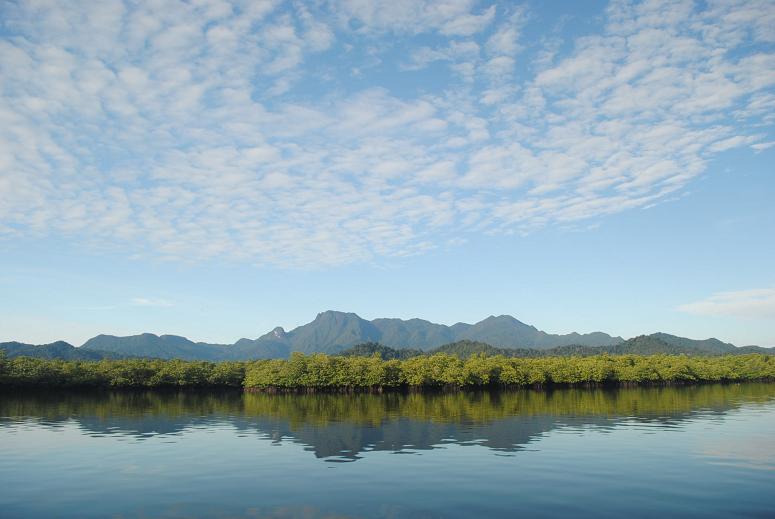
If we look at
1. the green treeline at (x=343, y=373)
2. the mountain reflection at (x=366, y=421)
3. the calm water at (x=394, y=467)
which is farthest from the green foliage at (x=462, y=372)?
the calm water at (x=394, y=467)

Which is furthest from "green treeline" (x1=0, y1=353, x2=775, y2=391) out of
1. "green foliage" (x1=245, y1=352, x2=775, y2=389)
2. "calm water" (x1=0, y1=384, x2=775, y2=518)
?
"calm water" (x1=0, y1=384, x2=775, y2=518)

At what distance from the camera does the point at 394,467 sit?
95.9ft

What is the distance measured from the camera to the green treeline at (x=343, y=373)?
11206 centimetres

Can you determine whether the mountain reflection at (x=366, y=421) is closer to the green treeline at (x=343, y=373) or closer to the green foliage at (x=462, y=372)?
the green treeline at (x=343, y=373)

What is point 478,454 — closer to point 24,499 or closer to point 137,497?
point 137,497

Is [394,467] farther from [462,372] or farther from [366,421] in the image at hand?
[462,372]

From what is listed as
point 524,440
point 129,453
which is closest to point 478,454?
point 524,440

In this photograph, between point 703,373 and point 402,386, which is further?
point 703,373

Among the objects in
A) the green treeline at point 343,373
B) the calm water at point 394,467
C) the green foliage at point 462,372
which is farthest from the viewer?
the green foliage at point 462,372

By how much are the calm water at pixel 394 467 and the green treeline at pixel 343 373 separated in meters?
59.7

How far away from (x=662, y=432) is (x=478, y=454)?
19.7 metres

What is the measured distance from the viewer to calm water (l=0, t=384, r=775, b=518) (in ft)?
70.8

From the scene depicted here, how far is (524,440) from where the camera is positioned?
127 ft

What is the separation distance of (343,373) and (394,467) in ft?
283
